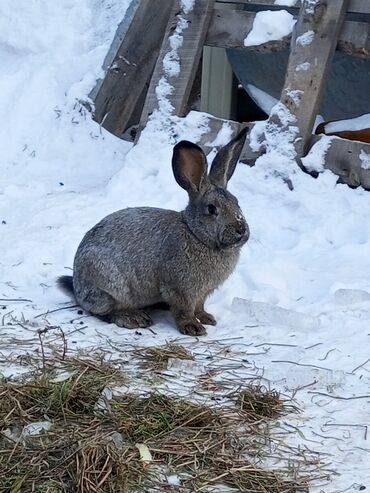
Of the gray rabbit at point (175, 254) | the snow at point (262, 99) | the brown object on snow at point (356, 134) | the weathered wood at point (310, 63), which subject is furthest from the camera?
the snow at point (262, 99)

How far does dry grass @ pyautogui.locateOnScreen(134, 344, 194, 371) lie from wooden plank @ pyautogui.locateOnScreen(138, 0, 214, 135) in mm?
2897

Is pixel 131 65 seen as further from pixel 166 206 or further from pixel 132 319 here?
pixel 132 319

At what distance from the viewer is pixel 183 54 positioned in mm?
7273

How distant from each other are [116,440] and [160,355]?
99 centimetres

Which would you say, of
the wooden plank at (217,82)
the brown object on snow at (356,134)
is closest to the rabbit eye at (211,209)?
the brown object on snow at (356,134)

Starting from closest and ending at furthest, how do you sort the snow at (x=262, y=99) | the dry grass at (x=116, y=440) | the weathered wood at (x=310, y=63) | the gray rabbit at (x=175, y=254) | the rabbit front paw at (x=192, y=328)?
the dry grass at (x=116, y=440), the rabbit front paw at (x=192, y=328), the gray rabbit at (x=175, y=254), the weathered wood at (x=310, y=63), the snow at (x=262, y=99)

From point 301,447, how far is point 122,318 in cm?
A: 163

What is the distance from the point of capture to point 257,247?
5918mm

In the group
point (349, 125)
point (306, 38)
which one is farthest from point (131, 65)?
point (349, 125)

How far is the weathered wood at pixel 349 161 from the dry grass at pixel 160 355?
2.16 metres

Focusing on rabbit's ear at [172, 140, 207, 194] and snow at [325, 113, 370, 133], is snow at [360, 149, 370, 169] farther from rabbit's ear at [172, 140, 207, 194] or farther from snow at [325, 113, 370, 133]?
rabbit's ear at [172, 140, 207, 194]

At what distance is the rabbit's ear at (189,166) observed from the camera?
5035 millimetres

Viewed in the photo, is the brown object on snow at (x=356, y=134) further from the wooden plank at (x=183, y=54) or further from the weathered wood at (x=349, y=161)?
the wooden plank at (x=183, y=54)

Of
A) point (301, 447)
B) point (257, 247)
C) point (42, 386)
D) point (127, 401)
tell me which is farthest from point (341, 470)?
point (257, 247)
